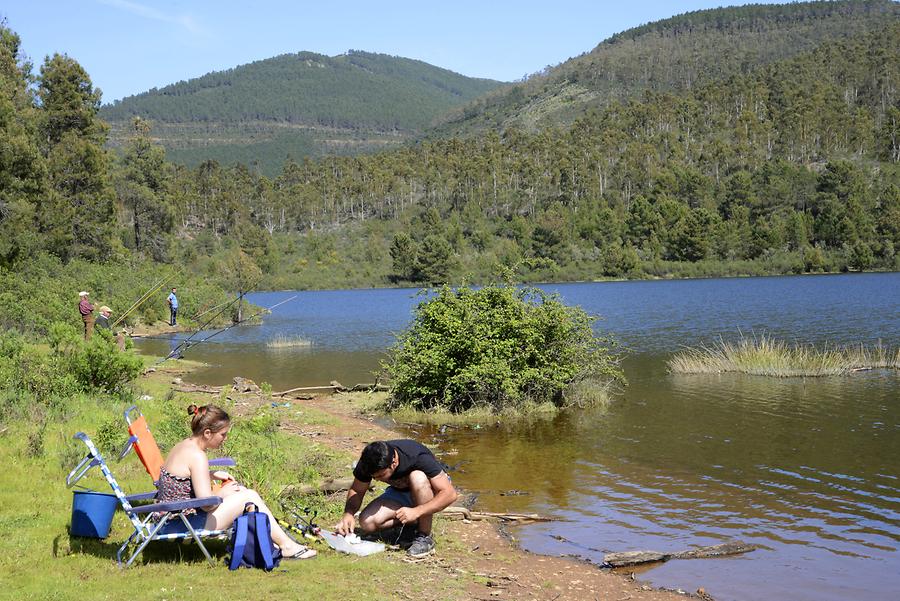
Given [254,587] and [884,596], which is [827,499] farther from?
[254,587]

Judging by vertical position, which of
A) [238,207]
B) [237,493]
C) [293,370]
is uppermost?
[238,207]

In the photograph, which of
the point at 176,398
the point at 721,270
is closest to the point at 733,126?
the point at 721,270

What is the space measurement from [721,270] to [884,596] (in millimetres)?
87250

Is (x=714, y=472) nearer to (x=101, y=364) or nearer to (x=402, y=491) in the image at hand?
(x=402, y=491)

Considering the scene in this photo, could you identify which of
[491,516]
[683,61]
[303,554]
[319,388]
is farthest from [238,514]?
[683,61]

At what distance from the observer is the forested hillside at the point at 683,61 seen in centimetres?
16438

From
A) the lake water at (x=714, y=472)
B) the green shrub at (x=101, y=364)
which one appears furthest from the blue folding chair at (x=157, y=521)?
the green shrub at (x=101, y=364)

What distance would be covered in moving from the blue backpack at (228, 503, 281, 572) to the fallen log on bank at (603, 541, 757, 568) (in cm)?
323

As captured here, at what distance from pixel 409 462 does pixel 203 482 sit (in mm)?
1665

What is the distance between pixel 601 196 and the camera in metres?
118

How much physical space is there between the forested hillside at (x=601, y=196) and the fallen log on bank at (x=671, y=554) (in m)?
53.8

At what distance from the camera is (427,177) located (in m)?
127

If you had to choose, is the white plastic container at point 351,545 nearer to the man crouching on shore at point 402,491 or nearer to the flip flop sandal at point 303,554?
the man crouching on shore at point 402,491

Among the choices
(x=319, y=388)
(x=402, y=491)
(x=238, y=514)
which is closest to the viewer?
(x=238, y=514)
